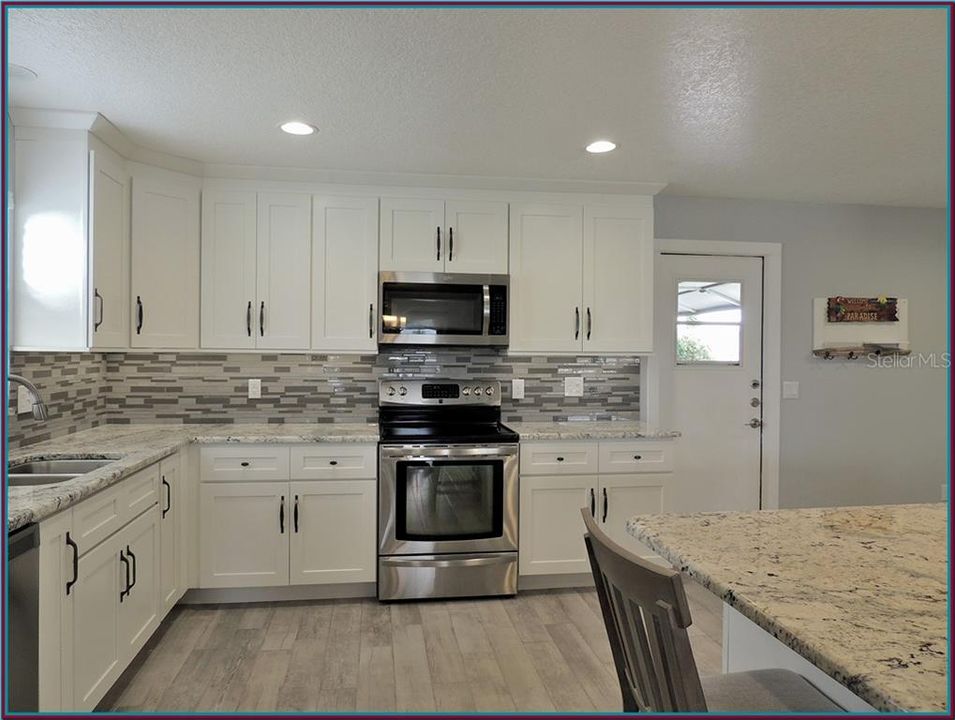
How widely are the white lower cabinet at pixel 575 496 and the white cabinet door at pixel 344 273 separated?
1.15m

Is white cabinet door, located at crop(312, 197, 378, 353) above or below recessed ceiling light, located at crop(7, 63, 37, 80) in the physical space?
below

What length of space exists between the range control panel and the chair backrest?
2.46 meters

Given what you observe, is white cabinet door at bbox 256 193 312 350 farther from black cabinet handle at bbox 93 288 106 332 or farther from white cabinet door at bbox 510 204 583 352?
white cabinet door at bbox 510 204 583 352

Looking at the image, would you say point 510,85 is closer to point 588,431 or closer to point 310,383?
point 588,431

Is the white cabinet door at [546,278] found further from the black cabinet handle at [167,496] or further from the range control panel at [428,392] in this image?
the black cabinet handle at [167,496]

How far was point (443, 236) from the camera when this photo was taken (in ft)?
11.5

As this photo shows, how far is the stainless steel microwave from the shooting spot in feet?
11.3

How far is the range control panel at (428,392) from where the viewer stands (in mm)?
3666

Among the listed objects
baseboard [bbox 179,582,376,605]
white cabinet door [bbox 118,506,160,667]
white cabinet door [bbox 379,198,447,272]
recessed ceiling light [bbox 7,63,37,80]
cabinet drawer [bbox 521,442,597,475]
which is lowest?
baseboard [bbox 179,582,376,605]

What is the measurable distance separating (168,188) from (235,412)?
1293 mm

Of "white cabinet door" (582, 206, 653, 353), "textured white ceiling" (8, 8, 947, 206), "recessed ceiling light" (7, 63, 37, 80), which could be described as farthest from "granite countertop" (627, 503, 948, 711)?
"recessed ceiling light" (7, 63, 37, 80)

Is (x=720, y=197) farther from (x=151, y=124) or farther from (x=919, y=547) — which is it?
(x=151, y=124)

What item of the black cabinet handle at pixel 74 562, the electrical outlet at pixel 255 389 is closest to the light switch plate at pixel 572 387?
the electrical outlet at pixel 255 389

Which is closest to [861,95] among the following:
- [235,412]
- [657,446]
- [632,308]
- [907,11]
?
[907,11]
